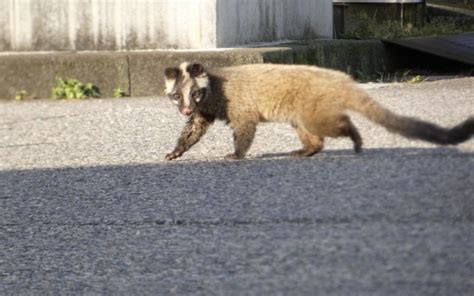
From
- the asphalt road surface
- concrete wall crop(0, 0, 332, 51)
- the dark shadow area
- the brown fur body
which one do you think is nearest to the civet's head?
the brown fur body

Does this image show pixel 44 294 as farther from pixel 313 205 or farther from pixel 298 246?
pixel 313 205

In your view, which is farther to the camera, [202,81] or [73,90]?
[73,90]

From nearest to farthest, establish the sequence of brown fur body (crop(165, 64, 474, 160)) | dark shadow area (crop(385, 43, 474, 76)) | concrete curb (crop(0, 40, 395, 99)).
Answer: brown fur body (crop(165, 64, 474, 160)) → concrete curb (crop(0, 40, 395, 99)) → dark shadow area (crop(385, 43, 474, 76))

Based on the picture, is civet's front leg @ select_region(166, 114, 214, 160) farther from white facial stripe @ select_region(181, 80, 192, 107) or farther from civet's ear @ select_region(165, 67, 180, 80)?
civet's ear @ select_region(165, 67, 180, 80)

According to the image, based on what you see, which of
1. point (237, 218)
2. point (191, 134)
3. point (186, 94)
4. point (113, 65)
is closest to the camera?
point (237, 218)

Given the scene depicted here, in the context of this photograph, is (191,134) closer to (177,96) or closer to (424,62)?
(177,96)

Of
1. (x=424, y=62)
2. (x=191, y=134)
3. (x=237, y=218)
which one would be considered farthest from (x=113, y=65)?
(x=237, y=218)

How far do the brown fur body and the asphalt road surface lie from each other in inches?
7.1

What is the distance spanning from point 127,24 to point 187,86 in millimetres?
4852

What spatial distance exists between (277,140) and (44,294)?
167 inches

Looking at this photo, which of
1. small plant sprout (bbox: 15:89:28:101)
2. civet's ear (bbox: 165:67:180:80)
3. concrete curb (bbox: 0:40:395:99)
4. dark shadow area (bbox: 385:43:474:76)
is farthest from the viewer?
dark shadow area (bbox: 385:43:474:76)

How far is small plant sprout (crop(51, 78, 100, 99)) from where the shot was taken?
12531 millimetres

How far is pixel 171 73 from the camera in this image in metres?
7.84

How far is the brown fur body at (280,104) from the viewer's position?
7383 millimetres
